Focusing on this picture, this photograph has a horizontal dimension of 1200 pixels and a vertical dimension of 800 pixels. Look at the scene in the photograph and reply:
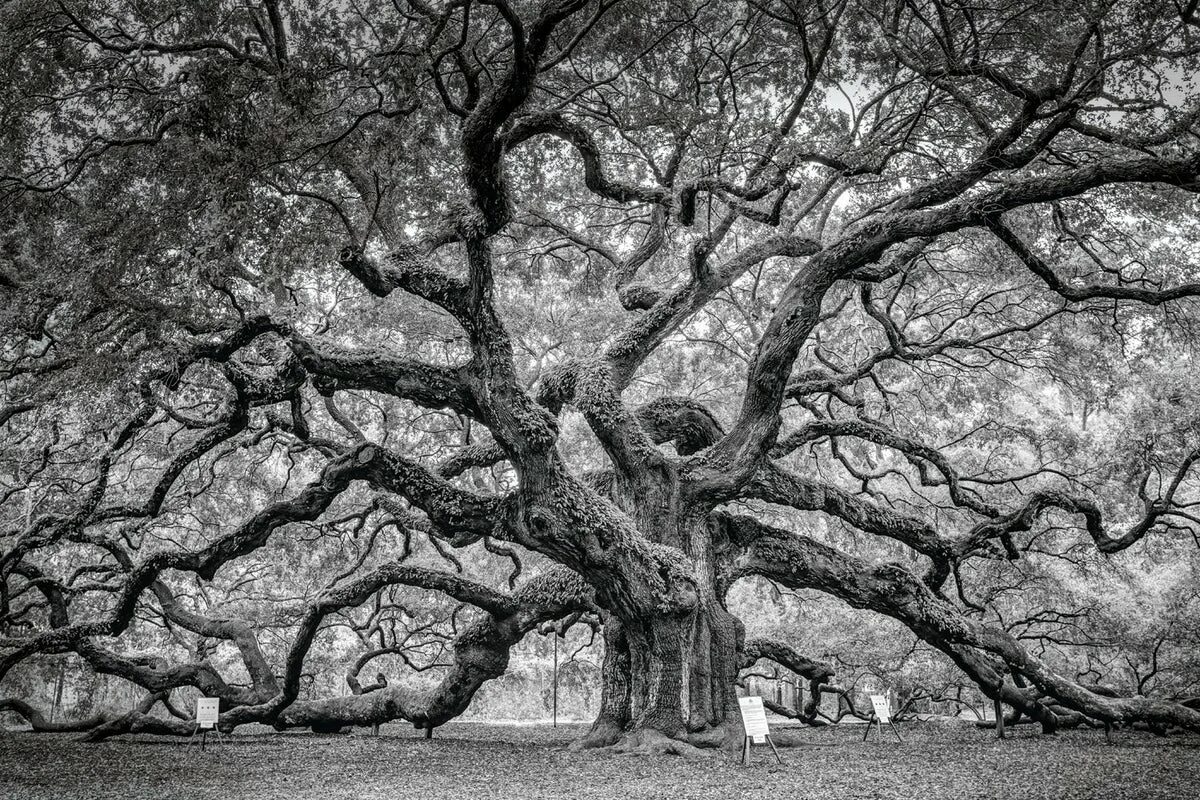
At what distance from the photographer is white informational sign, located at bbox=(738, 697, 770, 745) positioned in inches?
265

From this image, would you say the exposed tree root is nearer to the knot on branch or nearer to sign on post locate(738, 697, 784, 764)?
sign on post locate(738, 697, 784, 764)

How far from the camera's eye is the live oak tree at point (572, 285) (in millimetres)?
6328

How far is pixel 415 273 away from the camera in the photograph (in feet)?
23.0

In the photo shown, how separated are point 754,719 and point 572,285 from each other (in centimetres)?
838

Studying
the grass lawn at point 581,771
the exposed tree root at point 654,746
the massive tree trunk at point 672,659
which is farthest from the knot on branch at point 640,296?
the grass lawn at point 581,771

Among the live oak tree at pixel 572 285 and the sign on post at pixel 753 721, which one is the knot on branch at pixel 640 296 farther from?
the sign on post at pixel 753 721

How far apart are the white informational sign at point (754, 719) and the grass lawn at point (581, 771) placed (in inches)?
11.9

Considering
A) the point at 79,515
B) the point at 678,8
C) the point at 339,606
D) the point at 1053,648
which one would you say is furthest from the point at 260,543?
the point at 1053,648

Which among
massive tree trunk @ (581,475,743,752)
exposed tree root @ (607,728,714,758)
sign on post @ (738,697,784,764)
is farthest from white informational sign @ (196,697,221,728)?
sign on post @ (738,697,784,764)

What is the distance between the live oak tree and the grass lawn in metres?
0.83

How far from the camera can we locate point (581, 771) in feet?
22.1

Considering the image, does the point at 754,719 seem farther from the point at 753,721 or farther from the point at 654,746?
the point at 654,746

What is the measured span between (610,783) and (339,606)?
16.6 feet

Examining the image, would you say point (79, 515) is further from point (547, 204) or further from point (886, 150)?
point (886, 150)
